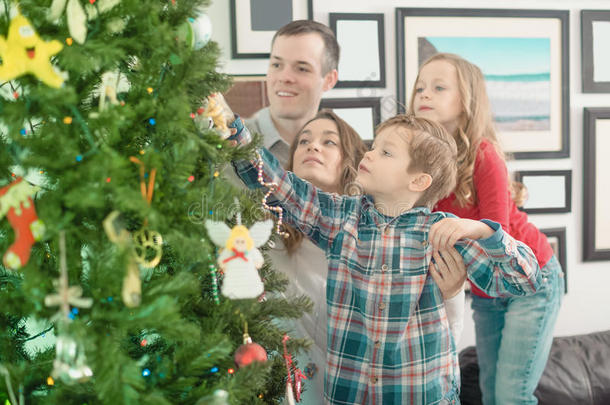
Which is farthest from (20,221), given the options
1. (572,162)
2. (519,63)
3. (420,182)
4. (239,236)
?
Result: (572,162)

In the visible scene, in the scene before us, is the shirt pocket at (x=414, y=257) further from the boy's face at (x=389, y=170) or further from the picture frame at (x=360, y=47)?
the picture frame at (x=360, y=47)

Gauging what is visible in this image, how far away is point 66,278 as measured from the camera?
0.65 m

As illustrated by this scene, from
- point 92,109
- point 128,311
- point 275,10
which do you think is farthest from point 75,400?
point 275,10

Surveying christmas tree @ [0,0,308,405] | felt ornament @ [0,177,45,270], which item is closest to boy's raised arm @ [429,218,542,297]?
christmas tree @ [0,0,308,405]

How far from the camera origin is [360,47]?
81.9 inches

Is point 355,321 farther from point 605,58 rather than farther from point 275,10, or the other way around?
point 605,58

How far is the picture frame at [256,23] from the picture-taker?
1987mm

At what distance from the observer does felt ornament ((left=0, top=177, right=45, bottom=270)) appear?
63cm

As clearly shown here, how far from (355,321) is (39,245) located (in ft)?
2.32

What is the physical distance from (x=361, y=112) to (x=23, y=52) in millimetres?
1601

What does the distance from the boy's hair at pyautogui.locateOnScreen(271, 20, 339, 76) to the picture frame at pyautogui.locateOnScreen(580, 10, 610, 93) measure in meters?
1.27

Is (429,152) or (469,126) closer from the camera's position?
(429,152)

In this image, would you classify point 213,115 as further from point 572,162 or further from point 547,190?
point 572,162

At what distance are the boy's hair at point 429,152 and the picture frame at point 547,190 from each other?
1.15 m
